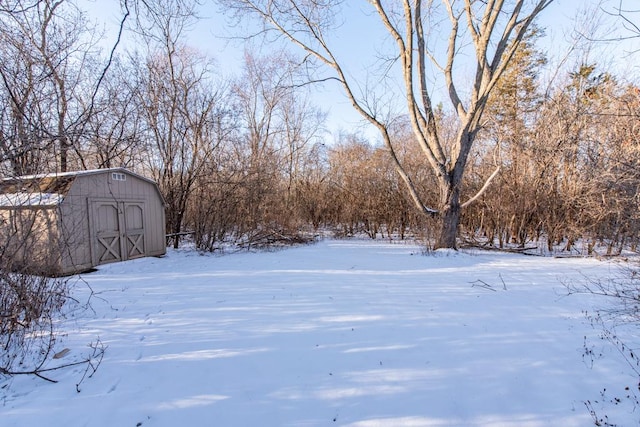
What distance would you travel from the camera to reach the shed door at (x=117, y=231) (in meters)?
8.27

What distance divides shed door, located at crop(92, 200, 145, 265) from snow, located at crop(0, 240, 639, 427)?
3.52m

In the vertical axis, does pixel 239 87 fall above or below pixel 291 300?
above

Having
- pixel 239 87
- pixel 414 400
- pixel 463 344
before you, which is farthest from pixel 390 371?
pixel 239 87

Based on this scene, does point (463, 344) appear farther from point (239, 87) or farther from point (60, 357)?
point (239, 87)

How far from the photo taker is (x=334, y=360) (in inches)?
111

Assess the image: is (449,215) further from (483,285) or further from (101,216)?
(101,216)

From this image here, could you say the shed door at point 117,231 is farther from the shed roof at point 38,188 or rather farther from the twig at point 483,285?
the twig at point 483,285

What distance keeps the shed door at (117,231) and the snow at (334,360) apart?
11.6 ft

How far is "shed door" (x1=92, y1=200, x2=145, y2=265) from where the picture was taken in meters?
8.27

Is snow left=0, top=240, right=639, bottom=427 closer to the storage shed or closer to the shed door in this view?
the storage shed

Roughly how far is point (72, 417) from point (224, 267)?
583 centimetres

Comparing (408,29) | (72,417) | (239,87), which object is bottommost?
(72,417)

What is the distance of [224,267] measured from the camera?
787cm

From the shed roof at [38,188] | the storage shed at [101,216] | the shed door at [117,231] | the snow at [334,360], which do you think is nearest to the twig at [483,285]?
the snow at [334,360]
